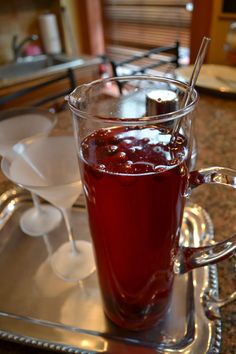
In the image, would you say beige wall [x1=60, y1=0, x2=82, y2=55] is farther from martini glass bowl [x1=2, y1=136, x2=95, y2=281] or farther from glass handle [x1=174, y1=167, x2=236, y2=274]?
glass handle [x1=174, y1=167, x2=236, y2=274]

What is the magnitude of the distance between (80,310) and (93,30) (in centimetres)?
252

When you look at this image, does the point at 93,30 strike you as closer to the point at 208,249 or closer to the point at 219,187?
the point at 219,187

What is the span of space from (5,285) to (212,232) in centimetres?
36

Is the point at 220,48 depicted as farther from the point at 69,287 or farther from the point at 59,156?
the point at 69,287

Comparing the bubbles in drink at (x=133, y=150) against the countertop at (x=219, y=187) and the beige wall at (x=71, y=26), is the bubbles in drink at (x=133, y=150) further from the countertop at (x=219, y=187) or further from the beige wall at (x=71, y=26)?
the beige wall at (x=71, y=26)

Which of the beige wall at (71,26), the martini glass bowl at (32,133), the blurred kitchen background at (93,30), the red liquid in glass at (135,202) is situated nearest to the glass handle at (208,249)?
the red liquid in glass at (135,202)

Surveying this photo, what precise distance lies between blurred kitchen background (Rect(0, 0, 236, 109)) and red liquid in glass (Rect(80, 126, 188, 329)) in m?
1.58

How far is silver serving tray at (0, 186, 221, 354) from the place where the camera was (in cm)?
40

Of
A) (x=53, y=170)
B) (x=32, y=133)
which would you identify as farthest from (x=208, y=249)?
(x=32, y=133)

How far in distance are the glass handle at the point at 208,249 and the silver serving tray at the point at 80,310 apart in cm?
8

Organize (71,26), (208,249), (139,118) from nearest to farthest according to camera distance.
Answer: (139,118) → (208,249) → (71,26)

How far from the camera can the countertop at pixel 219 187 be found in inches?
16.0

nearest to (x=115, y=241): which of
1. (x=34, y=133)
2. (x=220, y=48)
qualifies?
(x=34, y=133)

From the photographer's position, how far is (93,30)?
8.36ft
